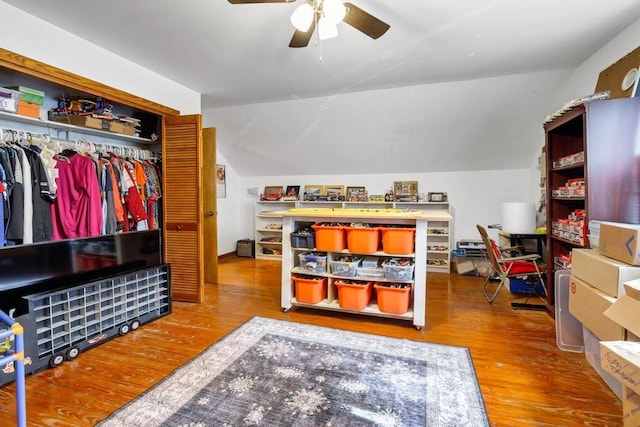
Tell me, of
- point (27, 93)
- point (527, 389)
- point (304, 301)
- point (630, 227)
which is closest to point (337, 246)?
point (304, 301)

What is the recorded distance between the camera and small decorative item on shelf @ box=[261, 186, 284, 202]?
5.76 metres

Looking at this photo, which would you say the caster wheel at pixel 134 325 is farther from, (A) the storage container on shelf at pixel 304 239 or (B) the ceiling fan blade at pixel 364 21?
(B) the ceiling fan blade at pixel 364 21

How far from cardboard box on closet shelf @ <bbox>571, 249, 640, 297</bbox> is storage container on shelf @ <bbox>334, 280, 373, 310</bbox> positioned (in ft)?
5.13

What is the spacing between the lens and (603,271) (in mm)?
Answer: 1808

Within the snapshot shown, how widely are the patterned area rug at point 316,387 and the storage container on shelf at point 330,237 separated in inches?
31.4

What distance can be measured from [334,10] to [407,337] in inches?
95.0

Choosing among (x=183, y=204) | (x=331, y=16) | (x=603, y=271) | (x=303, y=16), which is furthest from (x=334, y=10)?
(x=183, y=204)

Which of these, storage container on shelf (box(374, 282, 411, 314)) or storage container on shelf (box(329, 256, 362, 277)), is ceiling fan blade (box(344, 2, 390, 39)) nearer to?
storage container on shelf (box(329, 256, 362, 277))

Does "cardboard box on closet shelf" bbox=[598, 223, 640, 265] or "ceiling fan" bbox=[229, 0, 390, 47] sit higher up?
"ceiling fan" bbox=[229, 0, 390, 47]

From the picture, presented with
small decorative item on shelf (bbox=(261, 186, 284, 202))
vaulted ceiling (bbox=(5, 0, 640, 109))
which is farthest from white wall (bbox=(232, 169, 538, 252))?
vaulted ceiling (bbox=(5, 0, 640, 109))

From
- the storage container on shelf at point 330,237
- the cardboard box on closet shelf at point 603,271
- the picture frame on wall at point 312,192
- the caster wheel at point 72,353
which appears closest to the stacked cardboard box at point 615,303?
the cardboard box on closet shelf at point 603,271

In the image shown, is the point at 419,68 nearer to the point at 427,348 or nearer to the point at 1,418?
the point at 427,348

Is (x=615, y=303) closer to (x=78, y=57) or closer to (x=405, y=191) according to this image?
(x=405, y=191)

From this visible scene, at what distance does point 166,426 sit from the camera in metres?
1.55
